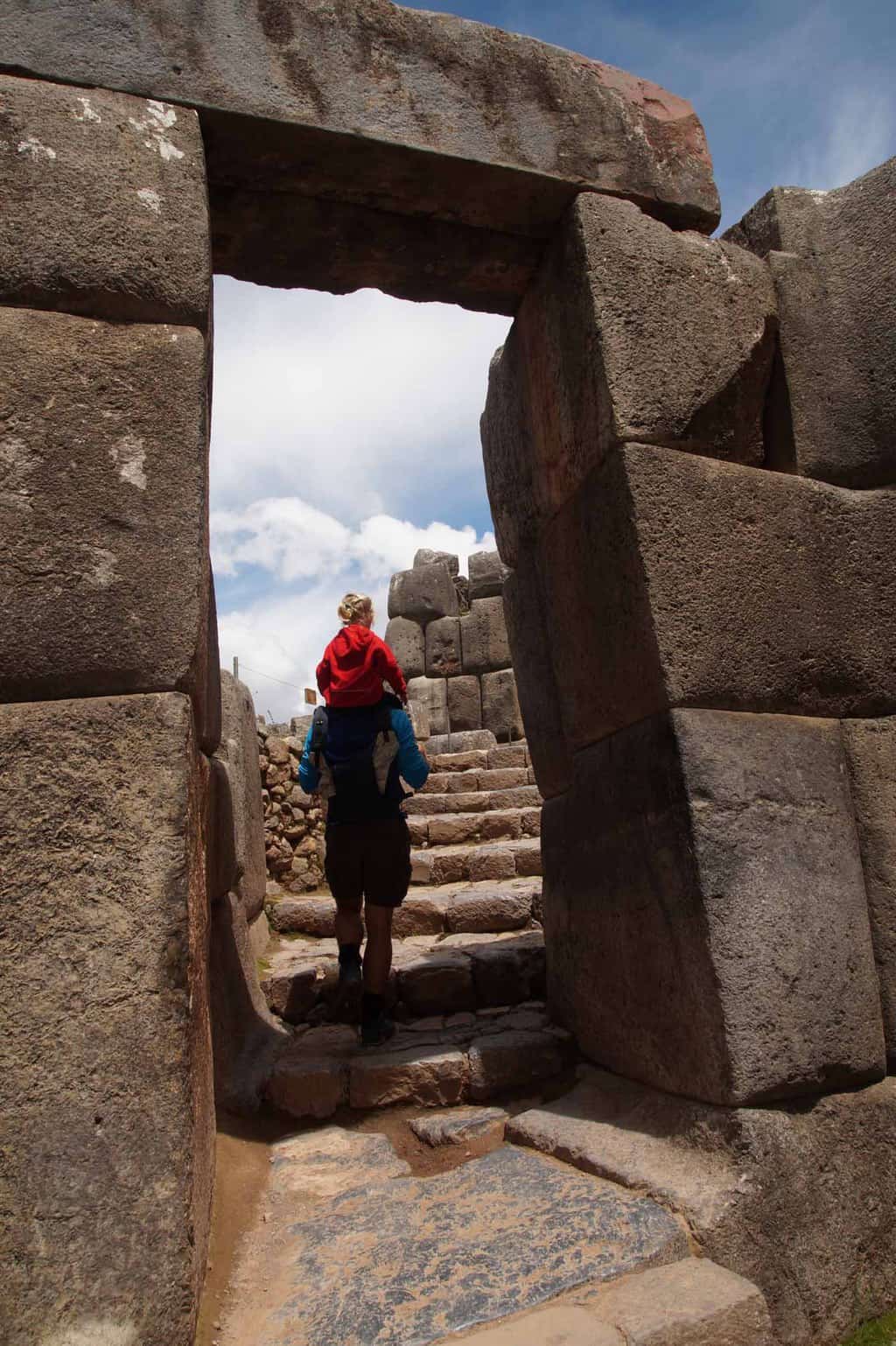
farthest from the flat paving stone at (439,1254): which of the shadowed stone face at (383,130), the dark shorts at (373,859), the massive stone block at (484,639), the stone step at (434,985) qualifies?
the massive stone block at (484,639)

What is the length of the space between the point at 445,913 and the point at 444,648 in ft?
28.9

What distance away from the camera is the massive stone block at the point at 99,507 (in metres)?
2.09

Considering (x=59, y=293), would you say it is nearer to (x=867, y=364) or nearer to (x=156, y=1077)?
(x=156, y=1077)

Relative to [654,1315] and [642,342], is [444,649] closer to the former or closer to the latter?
[642,342]

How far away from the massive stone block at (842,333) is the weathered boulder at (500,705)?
31.7 feet

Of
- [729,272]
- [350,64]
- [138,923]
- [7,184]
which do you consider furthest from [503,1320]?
[350,64]

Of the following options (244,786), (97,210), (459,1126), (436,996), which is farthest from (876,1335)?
(97,210)

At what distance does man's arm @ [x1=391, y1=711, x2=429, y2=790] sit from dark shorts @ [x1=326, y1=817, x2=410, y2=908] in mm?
188

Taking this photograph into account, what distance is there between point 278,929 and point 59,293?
3998 millimetres

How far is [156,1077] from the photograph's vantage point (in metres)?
1.90

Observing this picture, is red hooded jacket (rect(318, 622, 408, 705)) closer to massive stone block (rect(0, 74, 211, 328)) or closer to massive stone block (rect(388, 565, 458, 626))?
massive stone block (rect(0, 74, 211, 328))

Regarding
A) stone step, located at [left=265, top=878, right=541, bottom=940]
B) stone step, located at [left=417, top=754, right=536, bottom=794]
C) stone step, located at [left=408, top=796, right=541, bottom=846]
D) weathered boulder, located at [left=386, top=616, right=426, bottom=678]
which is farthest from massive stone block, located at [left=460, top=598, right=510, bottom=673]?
stone step, located at [left=265, top=878, right=541, bottom=940]

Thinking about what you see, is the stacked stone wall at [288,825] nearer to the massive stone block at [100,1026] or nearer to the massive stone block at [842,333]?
the massive stone block at [842,333]

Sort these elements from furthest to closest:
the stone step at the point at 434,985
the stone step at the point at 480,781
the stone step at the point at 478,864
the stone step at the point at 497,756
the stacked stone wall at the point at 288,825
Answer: the stone step at the point at 497,756 → the stone step at the point at 480,781 → the stacked stone wall at the point at 288,825 → the stone step at the point at 478,864 → the stone step at the point at 434,985
